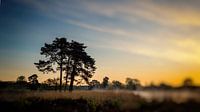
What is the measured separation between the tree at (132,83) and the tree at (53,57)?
16.6 ft

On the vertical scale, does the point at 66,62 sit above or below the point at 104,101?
above

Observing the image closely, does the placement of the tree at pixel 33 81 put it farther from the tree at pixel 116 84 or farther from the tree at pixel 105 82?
the tree at pixel 116 84

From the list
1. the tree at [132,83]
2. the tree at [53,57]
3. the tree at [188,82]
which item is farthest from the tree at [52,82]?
the tree at [188,82]

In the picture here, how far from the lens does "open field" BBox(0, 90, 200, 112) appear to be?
6.00m

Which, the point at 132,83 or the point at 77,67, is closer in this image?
the point at 132,83

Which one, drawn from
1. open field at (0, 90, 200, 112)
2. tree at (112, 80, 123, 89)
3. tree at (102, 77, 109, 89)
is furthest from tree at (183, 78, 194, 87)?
tree at (102, 77, 109, 89)

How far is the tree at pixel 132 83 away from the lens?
820 centimetres

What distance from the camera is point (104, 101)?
9.60 meters

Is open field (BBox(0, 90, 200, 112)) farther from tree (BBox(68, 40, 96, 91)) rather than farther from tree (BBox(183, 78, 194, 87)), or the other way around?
tree (BBox(68, 40, 96, 91))

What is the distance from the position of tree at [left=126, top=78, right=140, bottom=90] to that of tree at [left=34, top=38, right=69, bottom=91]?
5.07 m

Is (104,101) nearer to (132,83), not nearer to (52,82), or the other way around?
(132,83)

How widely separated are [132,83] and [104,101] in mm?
1372

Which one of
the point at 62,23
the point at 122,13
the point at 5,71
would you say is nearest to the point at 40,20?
the point at 62,23

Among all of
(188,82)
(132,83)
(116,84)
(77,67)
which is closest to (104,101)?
(116,84)
